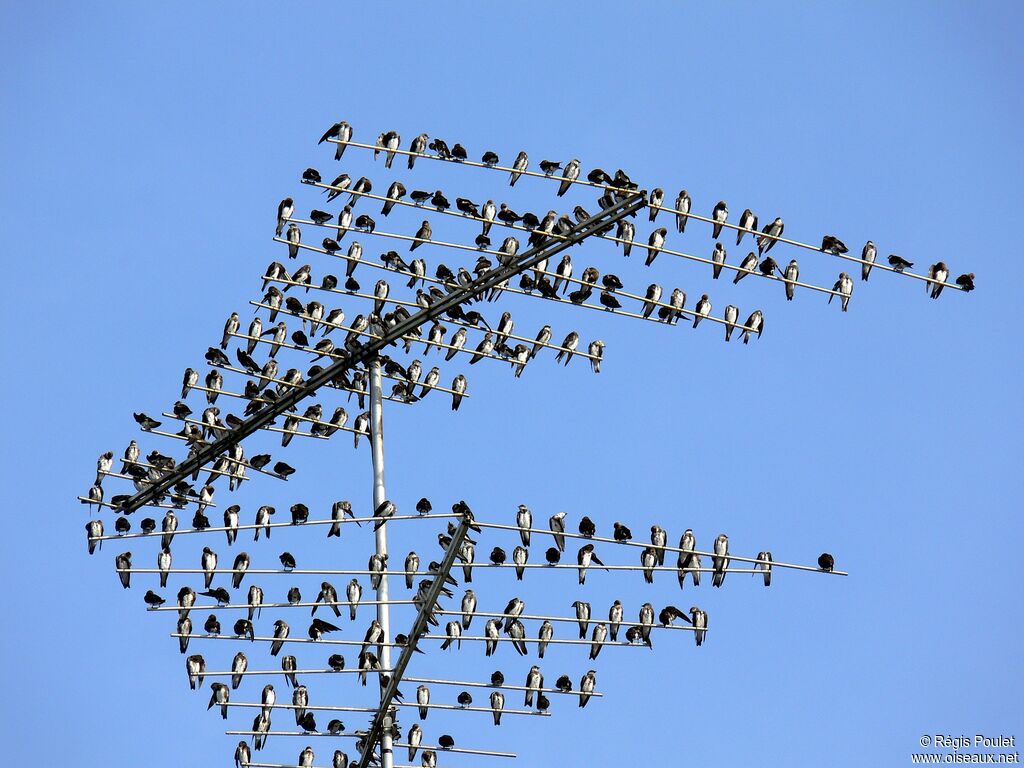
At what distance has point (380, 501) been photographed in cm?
2733

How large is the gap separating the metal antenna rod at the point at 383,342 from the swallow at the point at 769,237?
317 centimetres

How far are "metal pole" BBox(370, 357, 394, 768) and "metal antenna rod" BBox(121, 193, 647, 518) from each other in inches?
22.6

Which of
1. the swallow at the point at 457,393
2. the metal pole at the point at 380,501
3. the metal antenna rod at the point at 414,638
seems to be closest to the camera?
the metal antenna rod at the point at 414,638

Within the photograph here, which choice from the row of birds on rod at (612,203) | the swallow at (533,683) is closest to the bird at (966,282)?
the row of birds on rod at (612,203)

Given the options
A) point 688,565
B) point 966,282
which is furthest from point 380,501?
point 966,282

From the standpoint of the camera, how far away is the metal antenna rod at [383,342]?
84.8ft

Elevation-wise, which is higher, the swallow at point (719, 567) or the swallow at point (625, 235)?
the swallow at point (625, 235)

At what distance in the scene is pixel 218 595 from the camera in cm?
3186

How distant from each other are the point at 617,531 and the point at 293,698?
570cm

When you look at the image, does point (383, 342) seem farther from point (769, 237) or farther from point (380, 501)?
point (769, 237)

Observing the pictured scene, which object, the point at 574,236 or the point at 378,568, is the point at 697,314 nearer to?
the point at 574,236

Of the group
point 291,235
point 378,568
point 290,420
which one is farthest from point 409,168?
point 378,568

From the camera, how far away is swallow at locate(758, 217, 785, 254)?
28.5 metres

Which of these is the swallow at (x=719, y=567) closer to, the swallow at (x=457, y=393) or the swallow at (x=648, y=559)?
the swallow at (x=648, y=559)
